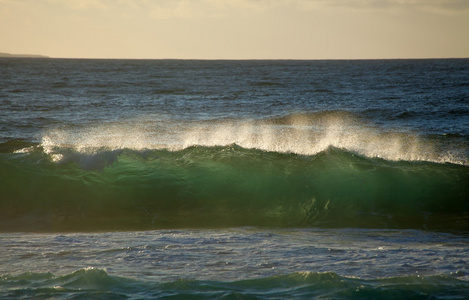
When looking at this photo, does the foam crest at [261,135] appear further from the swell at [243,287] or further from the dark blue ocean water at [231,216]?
the swell at [243,287]

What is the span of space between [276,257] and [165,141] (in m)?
10.5

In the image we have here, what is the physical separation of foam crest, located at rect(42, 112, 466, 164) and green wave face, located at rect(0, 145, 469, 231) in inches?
124

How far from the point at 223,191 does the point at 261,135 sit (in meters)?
8.41

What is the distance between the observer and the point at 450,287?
4.31 meters

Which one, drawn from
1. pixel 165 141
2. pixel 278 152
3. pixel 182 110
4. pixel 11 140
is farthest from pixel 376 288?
pixel 182 110

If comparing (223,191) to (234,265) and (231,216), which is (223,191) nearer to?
(231,216)

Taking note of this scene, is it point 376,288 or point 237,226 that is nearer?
point 376,288

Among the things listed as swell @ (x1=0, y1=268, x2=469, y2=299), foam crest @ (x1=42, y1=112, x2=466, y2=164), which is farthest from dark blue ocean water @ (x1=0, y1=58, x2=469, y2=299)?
foam crest @ (x1=42, y1=112, x2=466, y2=164)

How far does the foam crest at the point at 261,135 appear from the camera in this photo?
47.4ft

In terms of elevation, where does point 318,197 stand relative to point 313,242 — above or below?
Result: above

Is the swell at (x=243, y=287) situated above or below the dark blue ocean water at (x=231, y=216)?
below

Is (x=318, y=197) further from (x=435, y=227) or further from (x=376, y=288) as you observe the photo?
(x=376, y=288)

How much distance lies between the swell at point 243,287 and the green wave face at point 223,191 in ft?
9.46

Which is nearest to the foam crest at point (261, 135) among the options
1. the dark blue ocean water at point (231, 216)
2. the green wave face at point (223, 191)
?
the dark blue ocean water at point (231, 216)
